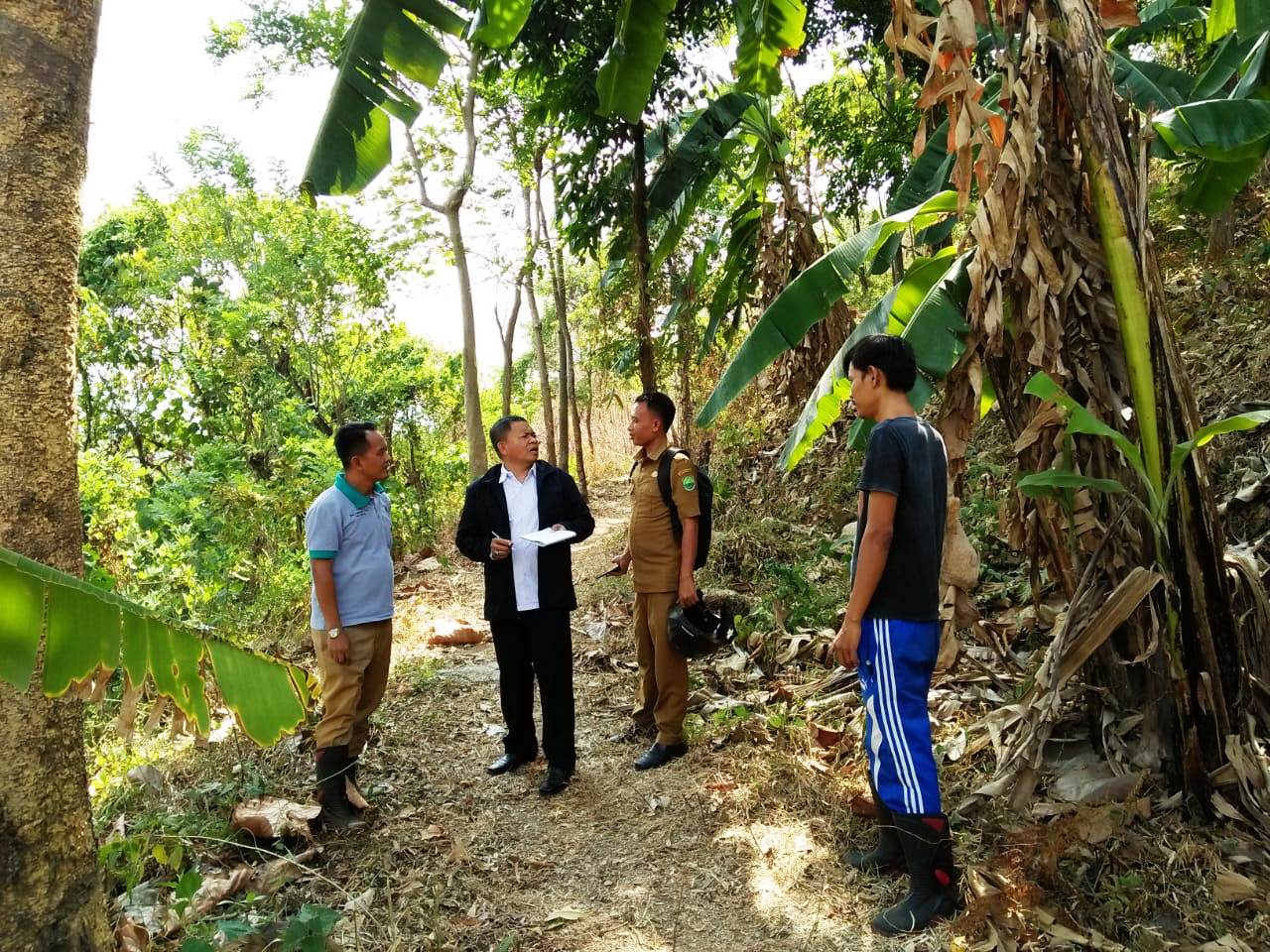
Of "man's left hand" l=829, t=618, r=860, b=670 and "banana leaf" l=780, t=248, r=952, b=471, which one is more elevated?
"banana leaf" l=780, t=248, r=952, b=471

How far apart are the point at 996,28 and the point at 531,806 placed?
3.83 metres

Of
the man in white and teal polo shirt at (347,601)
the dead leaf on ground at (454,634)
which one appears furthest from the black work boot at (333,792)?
the dead leaf on ground at (454,634)

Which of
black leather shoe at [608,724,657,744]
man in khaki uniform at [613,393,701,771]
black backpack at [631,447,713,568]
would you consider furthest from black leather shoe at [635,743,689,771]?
black backpack at [631,447,713,568]

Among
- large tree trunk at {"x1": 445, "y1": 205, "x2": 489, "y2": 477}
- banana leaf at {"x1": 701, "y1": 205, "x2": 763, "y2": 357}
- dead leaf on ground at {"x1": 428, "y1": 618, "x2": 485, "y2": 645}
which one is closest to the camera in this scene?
dead leaf on ground at {"x1": 428, "y1": 618, "x2": 485, "y2": 645}

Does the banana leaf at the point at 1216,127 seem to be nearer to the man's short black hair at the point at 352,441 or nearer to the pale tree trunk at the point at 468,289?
the man's short black hair at the point at 352,441

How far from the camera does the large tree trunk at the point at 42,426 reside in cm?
200

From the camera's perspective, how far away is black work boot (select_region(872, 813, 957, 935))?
2.58 m

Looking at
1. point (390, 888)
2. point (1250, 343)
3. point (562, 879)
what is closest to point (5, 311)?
point (390, 888)

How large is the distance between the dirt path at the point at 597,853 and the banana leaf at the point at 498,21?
3888mm

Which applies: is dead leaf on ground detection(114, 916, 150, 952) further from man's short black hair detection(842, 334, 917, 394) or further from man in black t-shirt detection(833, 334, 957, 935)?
man's short black hair detection(842, 334, 917, 394)

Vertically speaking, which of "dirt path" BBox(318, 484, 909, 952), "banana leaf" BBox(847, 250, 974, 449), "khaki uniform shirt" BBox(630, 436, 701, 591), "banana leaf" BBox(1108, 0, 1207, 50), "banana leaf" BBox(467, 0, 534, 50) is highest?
"banana leaf" BBox(1108, 0, 1207, 50)

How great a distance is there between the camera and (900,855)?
2938 mm

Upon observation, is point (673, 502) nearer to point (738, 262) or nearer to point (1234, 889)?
point (1234, 889)

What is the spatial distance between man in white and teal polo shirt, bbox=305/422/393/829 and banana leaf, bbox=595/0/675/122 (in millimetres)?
2795
